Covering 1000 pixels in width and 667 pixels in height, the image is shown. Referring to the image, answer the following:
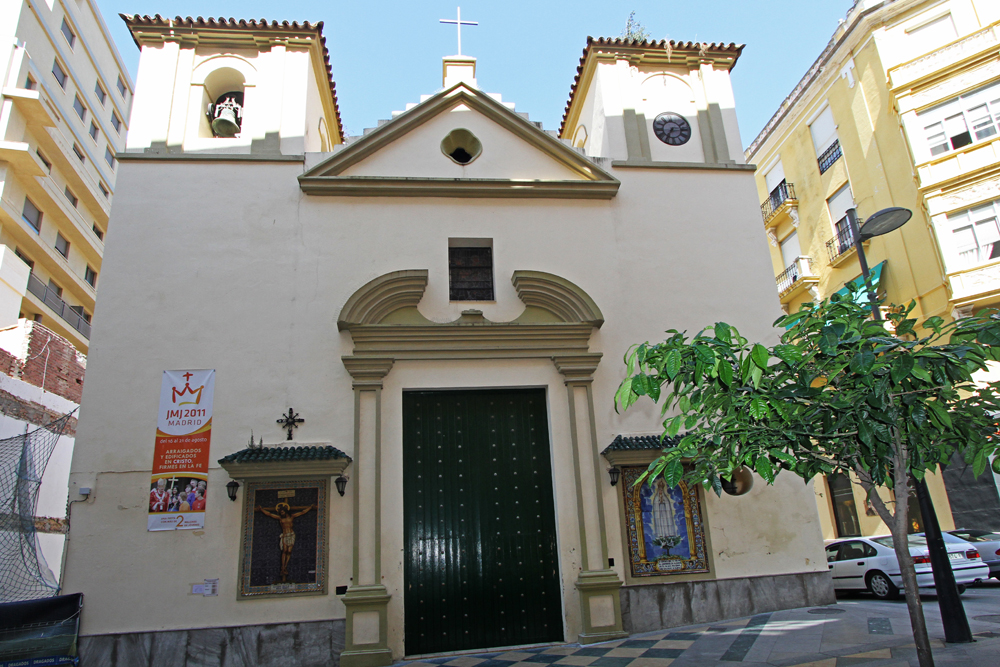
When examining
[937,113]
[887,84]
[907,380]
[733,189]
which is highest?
[887,84]

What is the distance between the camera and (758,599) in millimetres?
9367

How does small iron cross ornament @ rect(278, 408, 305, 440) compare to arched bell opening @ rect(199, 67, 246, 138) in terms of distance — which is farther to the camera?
arched bell opening @ rect(199, 67, 246, 138)

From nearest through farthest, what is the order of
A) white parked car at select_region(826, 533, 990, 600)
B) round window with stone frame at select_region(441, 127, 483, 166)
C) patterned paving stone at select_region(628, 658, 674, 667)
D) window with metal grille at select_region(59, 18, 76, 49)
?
patterned paving stone at select_region(628, 658, 674, 667), white parked car at select_region(826, 533, 990, 600), round window with stone frame at select_region(441, 127, 483, 166), window with metal grille at select_region(59, 18, 76, 49)

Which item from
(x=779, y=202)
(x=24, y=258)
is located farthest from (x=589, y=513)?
(x=24, y=258)

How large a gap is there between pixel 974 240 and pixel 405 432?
1529 cm

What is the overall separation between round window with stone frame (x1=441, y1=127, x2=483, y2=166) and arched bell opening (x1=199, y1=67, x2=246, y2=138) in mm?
3443

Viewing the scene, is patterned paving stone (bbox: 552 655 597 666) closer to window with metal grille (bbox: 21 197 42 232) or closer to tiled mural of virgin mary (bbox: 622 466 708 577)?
tiled mural of virgin mary (bbox: 622 466 708 577)

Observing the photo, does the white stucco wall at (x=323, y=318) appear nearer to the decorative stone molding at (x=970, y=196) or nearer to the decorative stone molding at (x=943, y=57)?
the decorative stone molding at (x=970, y=196)

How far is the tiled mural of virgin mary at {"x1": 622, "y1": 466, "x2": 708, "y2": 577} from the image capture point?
9.29 m

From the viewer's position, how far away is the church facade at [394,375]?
28.5 ft

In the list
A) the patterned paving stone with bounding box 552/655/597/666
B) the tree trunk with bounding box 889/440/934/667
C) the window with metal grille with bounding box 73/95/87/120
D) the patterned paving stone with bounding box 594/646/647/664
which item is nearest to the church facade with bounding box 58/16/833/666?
the patterned paving stone with bounding box 594/646/647/664

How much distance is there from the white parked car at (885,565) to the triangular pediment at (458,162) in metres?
7.90

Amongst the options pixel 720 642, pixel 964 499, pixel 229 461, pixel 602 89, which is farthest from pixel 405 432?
pixel 964 499

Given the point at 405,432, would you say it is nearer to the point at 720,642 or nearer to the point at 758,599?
the point at 720,642
